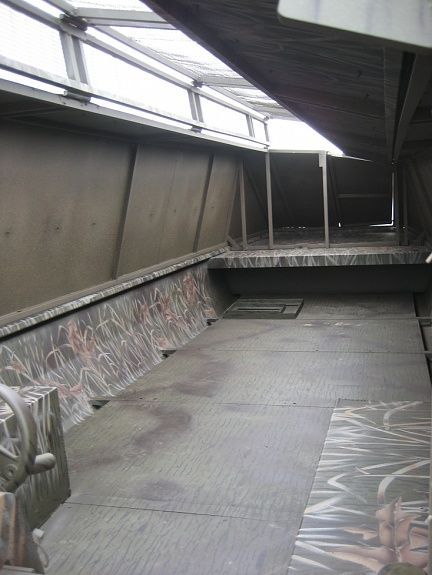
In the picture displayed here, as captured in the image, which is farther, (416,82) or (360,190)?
(360,190)

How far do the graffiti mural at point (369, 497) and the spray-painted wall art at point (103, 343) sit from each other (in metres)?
1.93

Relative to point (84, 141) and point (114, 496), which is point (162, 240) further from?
point (114, 496)

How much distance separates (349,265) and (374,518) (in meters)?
5.75

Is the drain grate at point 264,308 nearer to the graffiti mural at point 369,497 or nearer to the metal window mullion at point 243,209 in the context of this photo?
the metal window mullion at point 243,209

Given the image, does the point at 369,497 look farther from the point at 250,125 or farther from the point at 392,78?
the point at 250,125

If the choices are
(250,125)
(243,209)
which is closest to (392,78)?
(243,209)

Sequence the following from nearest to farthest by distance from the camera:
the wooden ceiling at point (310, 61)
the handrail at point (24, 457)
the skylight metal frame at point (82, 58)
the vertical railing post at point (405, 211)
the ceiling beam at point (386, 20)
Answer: the ceiling beam at point (386, 20) < the handrail at point (24, 457) < the wooden ceiling at point (310, 61) < the skylight metal frame at point (82, 58) < the vertical railing post at point (405, 211)

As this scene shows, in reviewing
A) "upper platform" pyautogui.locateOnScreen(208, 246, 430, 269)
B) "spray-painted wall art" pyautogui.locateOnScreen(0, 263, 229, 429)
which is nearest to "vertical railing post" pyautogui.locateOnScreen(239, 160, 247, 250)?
"upper platform" pyautogui.locateOnScreen(208, 246, 430, 269)

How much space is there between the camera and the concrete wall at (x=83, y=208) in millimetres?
4273

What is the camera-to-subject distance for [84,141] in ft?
16.0

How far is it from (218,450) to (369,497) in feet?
3.57

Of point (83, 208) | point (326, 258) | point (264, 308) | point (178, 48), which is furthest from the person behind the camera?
point (326, 258)

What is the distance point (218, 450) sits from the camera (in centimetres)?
379

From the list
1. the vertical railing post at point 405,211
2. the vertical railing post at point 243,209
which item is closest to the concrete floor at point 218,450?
the vertical railing post at point 405,211
